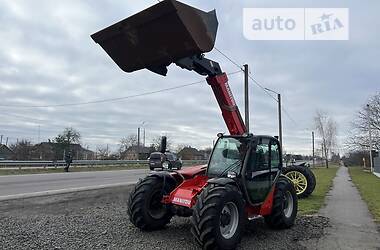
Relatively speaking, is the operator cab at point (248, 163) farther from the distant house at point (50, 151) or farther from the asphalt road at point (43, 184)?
the distant house at point (50, 151)

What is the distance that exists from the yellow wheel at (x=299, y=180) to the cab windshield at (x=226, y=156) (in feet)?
25.3

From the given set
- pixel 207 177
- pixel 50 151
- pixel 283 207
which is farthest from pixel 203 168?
pixel 50 151

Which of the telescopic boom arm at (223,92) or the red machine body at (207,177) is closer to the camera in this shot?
the red machine body at (207,177)

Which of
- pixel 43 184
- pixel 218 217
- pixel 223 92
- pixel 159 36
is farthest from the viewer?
pixel 43 184

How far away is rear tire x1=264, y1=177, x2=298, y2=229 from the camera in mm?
8398

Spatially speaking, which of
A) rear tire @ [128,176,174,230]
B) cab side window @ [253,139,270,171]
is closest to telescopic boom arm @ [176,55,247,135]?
cab side window @ [253,139,270,171]

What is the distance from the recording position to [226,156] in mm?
8117

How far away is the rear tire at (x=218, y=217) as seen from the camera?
20.5 feet

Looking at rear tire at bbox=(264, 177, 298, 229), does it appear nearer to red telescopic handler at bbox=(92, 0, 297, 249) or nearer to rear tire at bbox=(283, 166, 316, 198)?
red telescopic handler at bbox=(92, 0, 297, 249)

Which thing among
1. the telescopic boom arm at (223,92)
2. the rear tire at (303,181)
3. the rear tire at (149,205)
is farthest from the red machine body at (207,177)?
the rear tire at (303,181)

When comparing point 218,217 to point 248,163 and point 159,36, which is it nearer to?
point 248,163

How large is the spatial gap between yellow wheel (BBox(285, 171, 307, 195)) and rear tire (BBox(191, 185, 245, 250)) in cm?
886

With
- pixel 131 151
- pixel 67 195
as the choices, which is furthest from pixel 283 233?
pixel 131 151

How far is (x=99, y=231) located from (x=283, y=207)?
3843 millimetres
